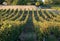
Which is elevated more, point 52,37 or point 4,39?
point 4,39

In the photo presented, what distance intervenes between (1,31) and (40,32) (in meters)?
4.44

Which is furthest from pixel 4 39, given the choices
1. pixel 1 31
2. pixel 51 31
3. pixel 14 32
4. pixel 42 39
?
pixel 51 31

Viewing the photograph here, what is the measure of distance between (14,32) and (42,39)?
2361mm

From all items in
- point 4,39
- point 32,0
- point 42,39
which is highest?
point 4,39

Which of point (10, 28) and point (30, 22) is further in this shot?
point (30, 22)

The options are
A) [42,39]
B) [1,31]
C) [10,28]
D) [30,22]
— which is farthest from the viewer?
[30,22]

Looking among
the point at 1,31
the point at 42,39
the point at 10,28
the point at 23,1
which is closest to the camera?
the point at 1,31

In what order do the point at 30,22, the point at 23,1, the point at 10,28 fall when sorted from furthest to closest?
the point at 23,1
the point at 30,22
the point at 10,28

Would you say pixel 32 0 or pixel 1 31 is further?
pixel 32 0

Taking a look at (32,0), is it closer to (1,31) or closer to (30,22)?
(30,22)

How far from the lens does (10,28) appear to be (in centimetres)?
1547

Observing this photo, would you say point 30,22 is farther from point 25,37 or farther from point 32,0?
point 32,0

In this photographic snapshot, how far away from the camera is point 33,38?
818 inches

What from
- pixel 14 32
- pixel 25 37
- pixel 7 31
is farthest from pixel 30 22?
pixel 7 31
